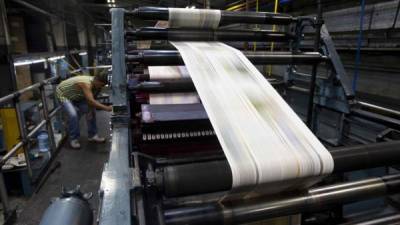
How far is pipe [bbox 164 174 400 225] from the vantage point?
0.75 metres

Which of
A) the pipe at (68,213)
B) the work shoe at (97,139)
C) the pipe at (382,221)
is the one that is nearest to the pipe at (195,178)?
the pipe at (382,221)

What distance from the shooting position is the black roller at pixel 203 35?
4.60ft

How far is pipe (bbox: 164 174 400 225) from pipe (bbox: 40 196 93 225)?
0.30m

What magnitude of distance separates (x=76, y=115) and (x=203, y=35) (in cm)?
282

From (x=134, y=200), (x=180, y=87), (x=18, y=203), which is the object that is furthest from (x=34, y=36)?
(x=134, y=200)

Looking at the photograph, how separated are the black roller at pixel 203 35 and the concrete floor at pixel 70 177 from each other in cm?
126

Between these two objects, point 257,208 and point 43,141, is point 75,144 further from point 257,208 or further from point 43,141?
point 257,208

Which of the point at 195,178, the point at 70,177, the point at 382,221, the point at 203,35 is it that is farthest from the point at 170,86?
the point at 70,177

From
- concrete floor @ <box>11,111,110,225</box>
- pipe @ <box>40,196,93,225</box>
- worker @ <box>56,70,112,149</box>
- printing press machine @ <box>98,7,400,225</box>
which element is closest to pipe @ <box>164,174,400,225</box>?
printing press machine @ <box>98,7,400,225</box>

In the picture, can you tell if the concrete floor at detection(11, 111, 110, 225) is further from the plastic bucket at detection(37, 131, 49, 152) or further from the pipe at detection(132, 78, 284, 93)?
the pipe at detection(132, 78, 284, 93)

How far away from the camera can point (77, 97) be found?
377cm

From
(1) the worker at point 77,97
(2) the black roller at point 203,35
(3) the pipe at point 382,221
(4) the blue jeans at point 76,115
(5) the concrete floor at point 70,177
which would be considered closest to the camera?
(3) the pipe at point 382,221

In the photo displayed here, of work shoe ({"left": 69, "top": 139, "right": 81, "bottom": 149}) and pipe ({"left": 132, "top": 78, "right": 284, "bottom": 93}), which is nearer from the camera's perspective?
pipe ({"left": 132, "top": 78, "right": 284, "bottom": 93})

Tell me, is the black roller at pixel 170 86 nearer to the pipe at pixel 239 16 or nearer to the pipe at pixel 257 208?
the pipe at pixel 239 16
